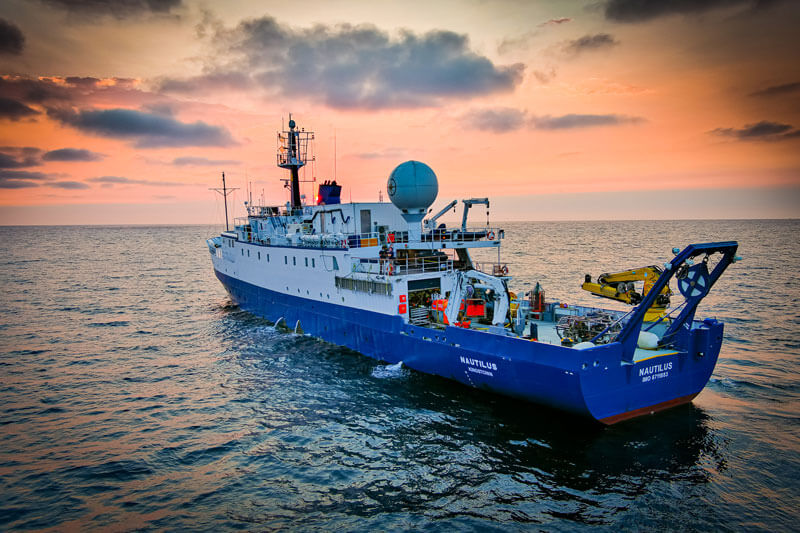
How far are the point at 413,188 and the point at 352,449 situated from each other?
14.1 m

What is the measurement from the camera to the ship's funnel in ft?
83.2

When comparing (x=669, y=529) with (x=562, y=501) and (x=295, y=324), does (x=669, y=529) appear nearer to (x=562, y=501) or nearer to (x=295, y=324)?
(x=562, y=501)

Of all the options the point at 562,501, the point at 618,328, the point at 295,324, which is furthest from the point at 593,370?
the point at 295,324

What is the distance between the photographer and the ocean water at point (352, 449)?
42.9 feet

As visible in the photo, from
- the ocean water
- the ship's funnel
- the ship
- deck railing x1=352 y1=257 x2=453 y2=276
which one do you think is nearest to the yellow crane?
the ship

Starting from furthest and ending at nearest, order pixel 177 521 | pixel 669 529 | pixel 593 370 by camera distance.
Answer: pixel 593 370 → pixel 177 521 → pixel 669 529

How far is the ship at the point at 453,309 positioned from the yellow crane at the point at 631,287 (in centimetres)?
25

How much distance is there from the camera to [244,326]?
36.2m

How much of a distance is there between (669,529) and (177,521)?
13.3 m

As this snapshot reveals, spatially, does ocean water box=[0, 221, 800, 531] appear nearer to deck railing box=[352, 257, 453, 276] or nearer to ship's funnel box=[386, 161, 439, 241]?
deck railing box=[352, 257, 453, 276]

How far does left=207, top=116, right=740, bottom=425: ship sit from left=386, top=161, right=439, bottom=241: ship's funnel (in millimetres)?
65

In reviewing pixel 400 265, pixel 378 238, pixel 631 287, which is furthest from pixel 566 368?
pixel 378 238

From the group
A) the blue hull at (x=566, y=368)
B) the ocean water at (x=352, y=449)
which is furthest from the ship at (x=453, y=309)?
the ocean water at (x=352, y=449)

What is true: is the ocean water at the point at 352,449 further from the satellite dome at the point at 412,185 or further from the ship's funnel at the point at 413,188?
the satellite dome at the point at 412,185
